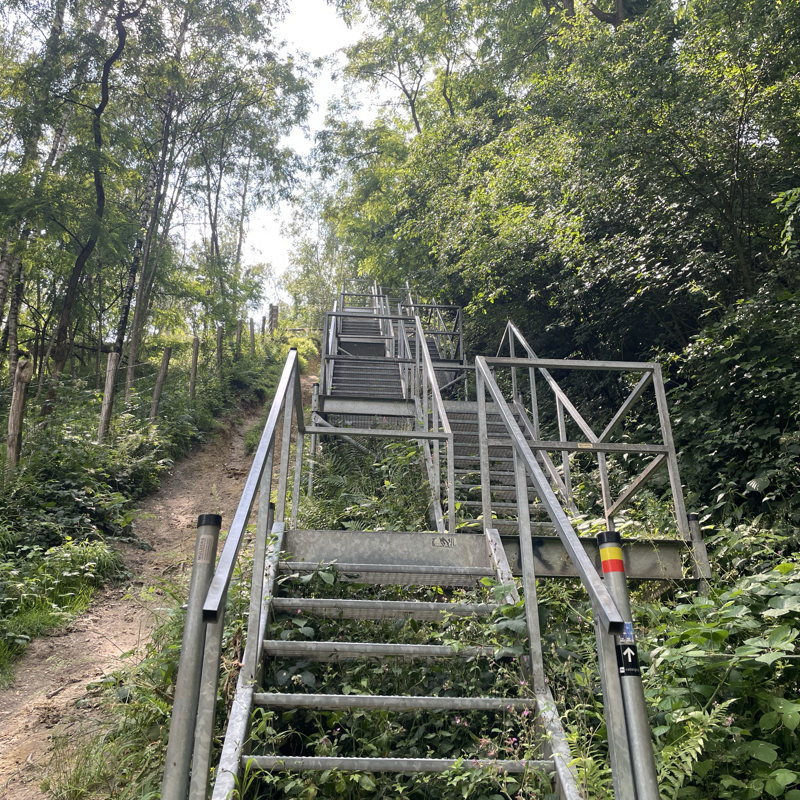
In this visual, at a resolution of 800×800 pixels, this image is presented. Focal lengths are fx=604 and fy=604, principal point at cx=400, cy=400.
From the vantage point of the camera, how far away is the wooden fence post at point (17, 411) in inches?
249

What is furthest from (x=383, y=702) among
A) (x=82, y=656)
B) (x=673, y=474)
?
(x=82, y=656)

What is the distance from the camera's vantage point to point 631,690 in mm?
1442

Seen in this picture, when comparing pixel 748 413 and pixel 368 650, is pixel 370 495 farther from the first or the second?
pixel 748 413

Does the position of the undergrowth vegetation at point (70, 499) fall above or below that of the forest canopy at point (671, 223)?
below

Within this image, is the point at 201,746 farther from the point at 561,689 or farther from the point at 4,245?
the point at 4,245

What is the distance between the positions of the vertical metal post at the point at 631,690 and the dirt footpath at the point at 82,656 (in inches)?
98.2

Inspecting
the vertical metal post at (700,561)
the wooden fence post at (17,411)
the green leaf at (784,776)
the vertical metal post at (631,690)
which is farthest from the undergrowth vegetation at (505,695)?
the wooden fence post at (17,411)

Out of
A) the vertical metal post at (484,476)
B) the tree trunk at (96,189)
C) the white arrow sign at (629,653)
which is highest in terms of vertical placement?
the tree trunk at (96,189)

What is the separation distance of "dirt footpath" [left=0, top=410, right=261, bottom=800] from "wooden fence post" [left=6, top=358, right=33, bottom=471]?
4.93 feet

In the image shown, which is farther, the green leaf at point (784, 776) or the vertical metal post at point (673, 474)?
the vertical metal post at point (673, 474)

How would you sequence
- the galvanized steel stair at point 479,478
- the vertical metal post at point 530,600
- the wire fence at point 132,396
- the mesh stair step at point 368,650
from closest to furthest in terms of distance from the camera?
1. the vertical metal post at point 530,600
2. the mesh stair step at point 368,650
3. the galvanized steel stair at point 479,478
4. the wire fence at point 132,396

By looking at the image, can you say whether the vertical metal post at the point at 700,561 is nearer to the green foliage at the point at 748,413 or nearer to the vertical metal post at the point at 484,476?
the vertical metal post at the point at 484,476

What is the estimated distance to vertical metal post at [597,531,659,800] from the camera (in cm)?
140

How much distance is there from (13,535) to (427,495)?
388cm
